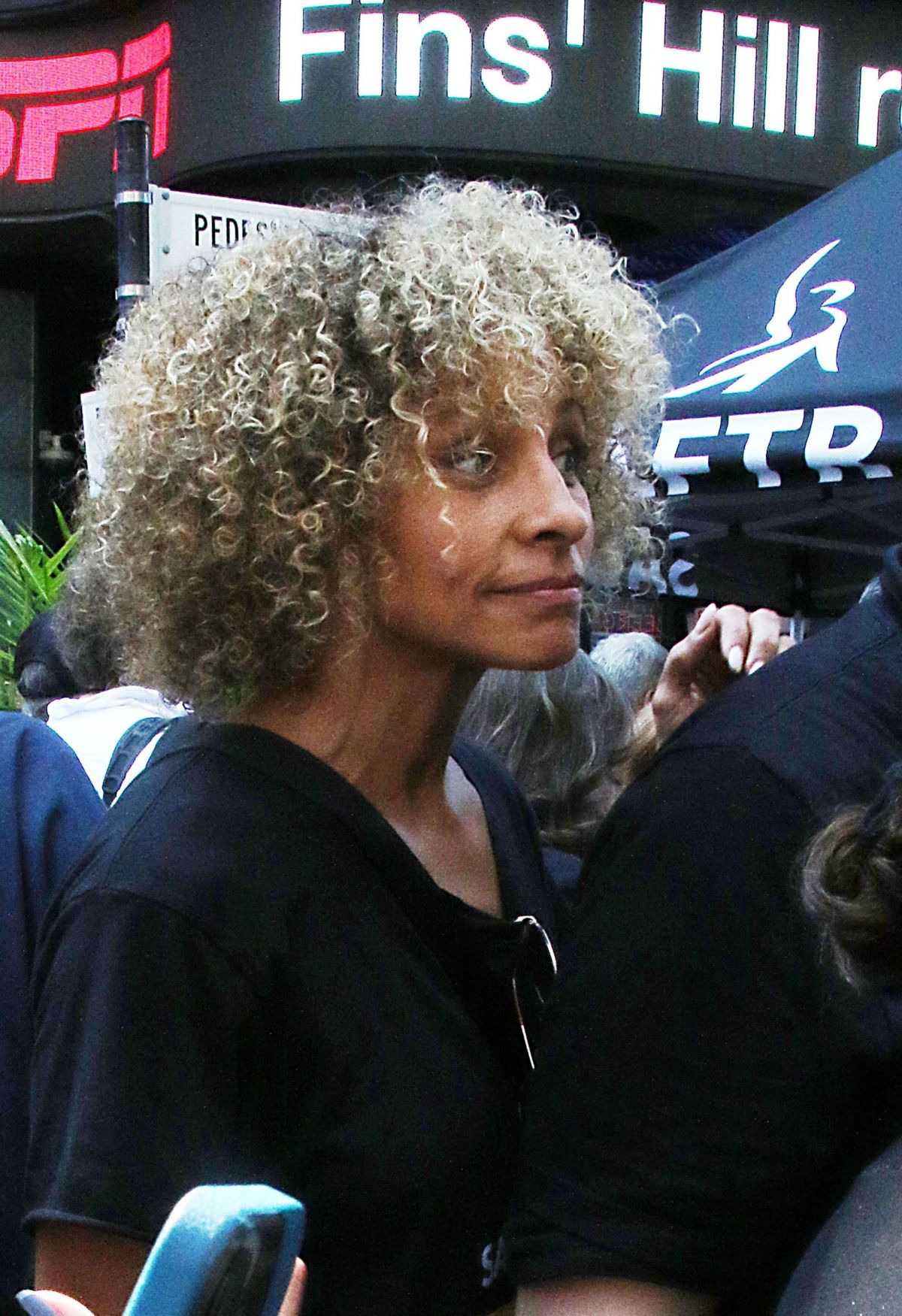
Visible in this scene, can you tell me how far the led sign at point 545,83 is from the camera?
6.88 metres

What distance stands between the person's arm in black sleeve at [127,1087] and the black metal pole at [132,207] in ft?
7.97

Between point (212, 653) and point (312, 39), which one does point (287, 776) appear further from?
point (312, 39)

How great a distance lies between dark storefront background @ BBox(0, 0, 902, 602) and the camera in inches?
271

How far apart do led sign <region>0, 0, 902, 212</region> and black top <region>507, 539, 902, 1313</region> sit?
6175 mm

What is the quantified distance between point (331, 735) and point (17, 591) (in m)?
4.23

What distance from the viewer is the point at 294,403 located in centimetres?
141

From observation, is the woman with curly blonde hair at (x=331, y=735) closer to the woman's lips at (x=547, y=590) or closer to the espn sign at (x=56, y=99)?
→ the woman's lips at (x=547, y=590)

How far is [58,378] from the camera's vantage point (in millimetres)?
9258

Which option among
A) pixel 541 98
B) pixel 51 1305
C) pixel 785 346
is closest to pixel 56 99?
pixel 541 98

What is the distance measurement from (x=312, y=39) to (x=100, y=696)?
4610 millimetres

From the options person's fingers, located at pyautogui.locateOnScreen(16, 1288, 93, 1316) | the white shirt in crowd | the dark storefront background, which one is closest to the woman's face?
person's fingers, located at pyautogui.locateOnScreen(16, 1288, 93, 1316)

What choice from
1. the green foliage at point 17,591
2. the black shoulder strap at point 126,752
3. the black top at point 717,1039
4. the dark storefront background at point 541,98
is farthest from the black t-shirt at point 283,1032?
the dark storefront background at point 541,98

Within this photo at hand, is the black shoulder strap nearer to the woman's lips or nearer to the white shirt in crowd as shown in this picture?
the white shirt in crowd

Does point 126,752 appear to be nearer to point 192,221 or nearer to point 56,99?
point 192,221
